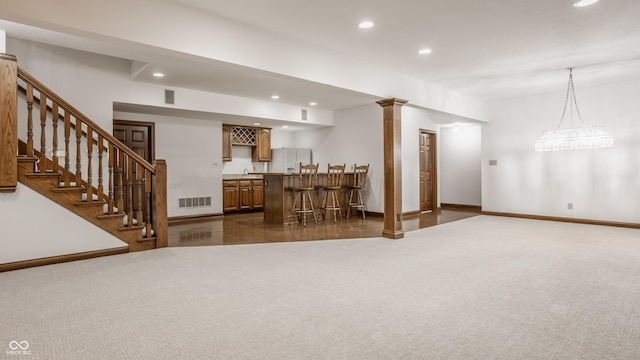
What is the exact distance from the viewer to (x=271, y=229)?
6.21 m

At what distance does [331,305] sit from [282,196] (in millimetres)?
4299

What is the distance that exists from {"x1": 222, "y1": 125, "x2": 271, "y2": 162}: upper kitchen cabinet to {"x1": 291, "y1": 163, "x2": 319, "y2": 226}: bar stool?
8.39ft

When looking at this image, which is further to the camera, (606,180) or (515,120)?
(515,120)

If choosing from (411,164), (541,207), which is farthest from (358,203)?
(541,207)

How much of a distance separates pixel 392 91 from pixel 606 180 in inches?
181

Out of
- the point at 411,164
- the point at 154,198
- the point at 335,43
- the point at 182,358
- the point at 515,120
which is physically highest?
the point at 335,43

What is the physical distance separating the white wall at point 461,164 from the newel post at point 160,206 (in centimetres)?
708

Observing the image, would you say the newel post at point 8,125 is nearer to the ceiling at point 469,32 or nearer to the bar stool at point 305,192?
the ceiling at point 469,32

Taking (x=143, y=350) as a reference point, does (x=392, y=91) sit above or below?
above

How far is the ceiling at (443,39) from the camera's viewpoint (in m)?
3.38

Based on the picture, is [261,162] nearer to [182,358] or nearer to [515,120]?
[515,120]

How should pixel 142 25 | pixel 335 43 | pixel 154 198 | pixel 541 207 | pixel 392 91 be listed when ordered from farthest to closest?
pixel 541 207, pixel 392 91, pixel 154 198, pixel 335 43, pixel 142 25

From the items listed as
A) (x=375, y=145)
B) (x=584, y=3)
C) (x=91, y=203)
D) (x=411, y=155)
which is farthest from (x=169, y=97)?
(x=584, y=3)

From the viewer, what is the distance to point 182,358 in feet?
6.34
